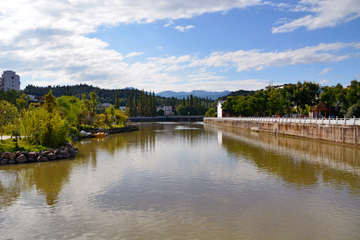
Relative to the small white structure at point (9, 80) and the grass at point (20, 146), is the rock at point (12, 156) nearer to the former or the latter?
the grass at point (20, 146)

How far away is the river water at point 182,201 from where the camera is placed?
1086 cm

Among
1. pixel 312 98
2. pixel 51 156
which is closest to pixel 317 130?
pixel 312 98

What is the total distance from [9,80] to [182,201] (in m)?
152

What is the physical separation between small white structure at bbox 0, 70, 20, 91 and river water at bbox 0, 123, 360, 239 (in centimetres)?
13471

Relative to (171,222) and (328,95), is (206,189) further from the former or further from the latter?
(328,95)

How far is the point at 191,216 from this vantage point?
485 inches

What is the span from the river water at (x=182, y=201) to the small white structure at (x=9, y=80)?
134713 mm

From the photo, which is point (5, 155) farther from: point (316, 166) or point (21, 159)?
point (316, 166)

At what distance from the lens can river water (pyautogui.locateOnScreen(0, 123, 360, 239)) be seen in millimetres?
10859

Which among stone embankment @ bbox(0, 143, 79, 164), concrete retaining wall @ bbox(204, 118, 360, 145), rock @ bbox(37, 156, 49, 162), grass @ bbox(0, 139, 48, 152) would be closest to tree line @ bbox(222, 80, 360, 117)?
concrete retaining wall @ bbox(204, 118, 360, 145)

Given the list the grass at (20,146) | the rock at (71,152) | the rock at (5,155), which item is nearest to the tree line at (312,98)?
the rock at (71,152)

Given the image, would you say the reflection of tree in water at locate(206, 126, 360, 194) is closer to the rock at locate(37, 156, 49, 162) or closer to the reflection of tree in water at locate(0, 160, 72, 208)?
the reflection of tree in water at locate(0, 160, 72, 208)

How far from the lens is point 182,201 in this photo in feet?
47.2

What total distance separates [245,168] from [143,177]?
8.88 meters
